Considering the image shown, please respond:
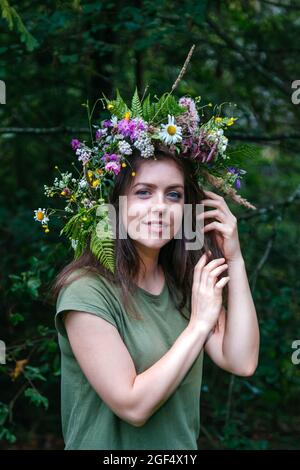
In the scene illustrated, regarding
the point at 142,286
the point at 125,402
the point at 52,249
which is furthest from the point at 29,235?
the point at 125,402

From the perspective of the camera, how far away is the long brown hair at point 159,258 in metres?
2.37

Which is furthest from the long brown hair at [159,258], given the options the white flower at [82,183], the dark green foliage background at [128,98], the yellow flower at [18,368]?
the yellow flower at [18,368]

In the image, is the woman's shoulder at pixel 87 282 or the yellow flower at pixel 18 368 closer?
the woman's shoulder at pixel 87 282

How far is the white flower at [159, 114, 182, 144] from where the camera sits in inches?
94.1

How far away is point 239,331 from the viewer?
8.23 feet

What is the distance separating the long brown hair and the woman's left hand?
0.10ft

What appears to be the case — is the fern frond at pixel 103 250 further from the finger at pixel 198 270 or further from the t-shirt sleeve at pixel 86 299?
the finger at pixel 198 270

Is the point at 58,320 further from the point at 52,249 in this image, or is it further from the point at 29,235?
the point at 29,235

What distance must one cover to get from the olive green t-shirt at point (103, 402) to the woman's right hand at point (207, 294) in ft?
0.50

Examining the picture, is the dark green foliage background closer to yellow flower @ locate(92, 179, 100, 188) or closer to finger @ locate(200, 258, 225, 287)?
yellow flower @ locate(92, 179, 100, 188)

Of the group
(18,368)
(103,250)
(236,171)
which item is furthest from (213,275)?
(18,368)

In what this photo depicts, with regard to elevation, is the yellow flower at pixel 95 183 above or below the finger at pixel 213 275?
above

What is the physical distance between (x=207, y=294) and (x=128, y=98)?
273 cm

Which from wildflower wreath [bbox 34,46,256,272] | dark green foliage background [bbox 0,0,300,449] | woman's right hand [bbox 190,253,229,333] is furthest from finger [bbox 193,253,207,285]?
dark green foliage background [bbox 0,0,300,449]
